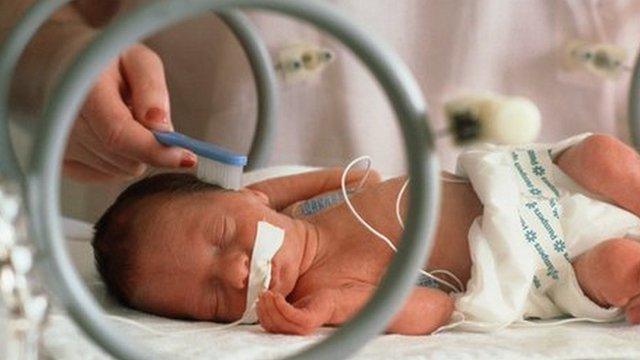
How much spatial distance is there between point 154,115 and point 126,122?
46mm

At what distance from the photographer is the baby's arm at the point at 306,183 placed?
104 centimetres

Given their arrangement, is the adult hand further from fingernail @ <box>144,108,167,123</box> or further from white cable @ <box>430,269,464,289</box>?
white cable @ <box>430,269,464,289</box>

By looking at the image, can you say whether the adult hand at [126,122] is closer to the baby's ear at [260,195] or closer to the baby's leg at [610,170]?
the baby's ear at [260,195]

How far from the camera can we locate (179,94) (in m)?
1.14

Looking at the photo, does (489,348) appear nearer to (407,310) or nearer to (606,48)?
(407,310)

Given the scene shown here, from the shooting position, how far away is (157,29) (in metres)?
0.52

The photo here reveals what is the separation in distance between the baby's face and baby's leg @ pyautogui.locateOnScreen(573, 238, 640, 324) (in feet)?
0.93

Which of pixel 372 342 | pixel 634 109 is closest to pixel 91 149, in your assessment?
pixel 372 342

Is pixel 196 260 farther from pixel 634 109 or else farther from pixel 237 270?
pixel 634 109

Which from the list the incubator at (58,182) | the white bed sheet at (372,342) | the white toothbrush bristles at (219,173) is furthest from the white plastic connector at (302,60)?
the incubator at (58,182)

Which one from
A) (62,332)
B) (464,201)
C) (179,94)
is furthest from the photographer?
(179,94)

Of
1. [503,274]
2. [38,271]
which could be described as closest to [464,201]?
Answer: [503,274]

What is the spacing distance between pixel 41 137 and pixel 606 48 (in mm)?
817

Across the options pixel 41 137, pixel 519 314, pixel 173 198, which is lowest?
pixel 519 314
